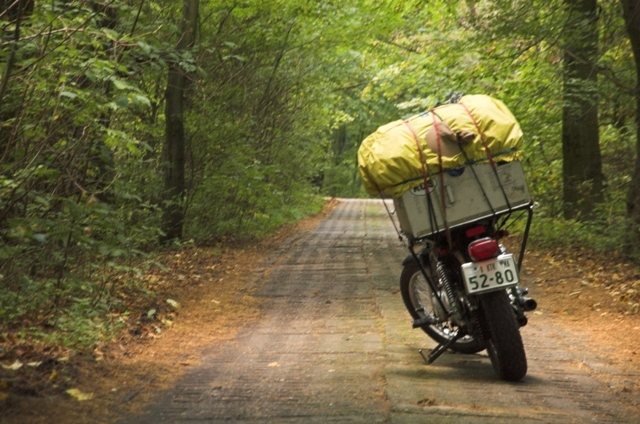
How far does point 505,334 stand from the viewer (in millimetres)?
6984

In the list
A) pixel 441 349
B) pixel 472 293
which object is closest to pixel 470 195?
pixel 472 293

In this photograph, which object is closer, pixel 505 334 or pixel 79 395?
pixel 79 395

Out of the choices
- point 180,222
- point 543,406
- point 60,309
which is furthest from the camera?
point 180,222

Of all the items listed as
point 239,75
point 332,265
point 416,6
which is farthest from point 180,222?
point 416,6

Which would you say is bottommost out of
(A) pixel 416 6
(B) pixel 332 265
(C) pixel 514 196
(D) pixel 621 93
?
(B) pixel 332 265

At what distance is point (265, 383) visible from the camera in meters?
6.98

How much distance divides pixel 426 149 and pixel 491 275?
1199 millimetres

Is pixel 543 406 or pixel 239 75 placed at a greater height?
pixel 239 75

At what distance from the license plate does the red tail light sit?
0.17 feet

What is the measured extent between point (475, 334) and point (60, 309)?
14.2ft

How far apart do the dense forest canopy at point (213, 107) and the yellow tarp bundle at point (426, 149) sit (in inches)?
93.6

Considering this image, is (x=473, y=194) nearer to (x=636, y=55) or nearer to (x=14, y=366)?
(x=14, y=366)

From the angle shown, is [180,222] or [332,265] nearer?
[332,265]

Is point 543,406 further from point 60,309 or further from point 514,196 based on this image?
point 60,309
